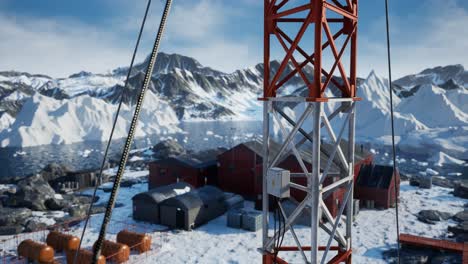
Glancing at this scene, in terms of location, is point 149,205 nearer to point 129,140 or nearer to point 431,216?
point 431,216

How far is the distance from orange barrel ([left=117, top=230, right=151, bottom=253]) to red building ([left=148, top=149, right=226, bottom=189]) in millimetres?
11812

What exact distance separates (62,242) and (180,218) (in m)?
6.63

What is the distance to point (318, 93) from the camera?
257 inches

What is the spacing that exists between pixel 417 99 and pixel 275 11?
341 feet

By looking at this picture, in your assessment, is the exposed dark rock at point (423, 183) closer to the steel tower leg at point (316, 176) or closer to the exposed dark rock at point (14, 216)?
the steel tower leg at point (316, 176)

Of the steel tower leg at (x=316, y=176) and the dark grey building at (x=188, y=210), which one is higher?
the steel tower leg at (x=316, y=176)

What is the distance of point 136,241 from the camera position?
703 inches

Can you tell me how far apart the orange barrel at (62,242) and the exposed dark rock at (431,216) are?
21987 mm

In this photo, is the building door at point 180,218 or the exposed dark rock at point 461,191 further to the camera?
the exposed dark rock at point 461,191

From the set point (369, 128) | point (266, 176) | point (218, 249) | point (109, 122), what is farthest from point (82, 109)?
point (266, 176)

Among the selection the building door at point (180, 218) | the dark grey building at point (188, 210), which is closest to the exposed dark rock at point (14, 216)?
the dark grey building at point (188, 210)

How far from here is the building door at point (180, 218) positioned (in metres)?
21.3

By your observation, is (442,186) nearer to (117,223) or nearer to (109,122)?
(117,223)

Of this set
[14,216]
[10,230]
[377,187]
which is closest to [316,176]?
[10,230]
